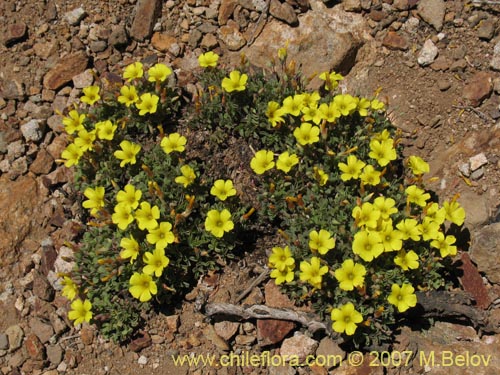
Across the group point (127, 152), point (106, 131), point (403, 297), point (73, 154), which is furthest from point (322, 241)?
point (73, 154)

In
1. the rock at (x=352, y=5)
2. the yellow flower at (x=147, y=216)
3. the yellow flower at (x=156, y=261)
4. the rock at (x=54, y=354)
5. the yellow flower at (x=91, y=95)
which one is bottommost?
the rock at (x=54, y=354)

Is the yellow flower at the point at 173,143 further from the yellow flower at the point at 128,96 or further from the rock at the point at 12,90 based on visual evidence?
the rock at the point at 12,90

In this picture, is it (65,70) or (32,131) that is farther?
(65,70)

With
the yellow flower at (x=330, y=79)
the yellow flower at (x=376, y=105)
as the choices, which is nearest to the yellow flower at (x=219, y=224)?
the yellow flower at (x=330, y=79)

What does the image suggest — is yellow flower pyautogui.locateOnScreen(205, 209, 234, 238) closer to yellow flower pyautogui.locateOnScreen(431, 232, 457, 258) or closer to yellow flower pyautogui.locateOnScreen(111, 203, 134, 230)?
yellow flower pyautogui.locateOnScreen(111, 203, 134, 230)

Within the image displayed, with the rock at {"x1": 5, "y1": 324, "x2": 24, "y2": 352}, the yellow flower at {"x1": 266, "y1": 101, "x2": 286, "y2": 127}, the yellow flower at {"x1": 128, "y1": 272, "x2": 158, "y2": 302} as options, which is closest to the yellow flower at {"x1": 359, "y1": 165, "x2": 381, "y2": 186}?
the yellow flower at {"x1": 266, "y1": 101, "x2": 286, "y2": 127}

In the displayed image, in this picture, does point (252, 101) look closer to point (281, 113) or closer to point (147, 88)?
point (281, 113)

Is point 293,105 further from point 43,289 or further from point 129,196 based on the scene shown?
point 43,289
